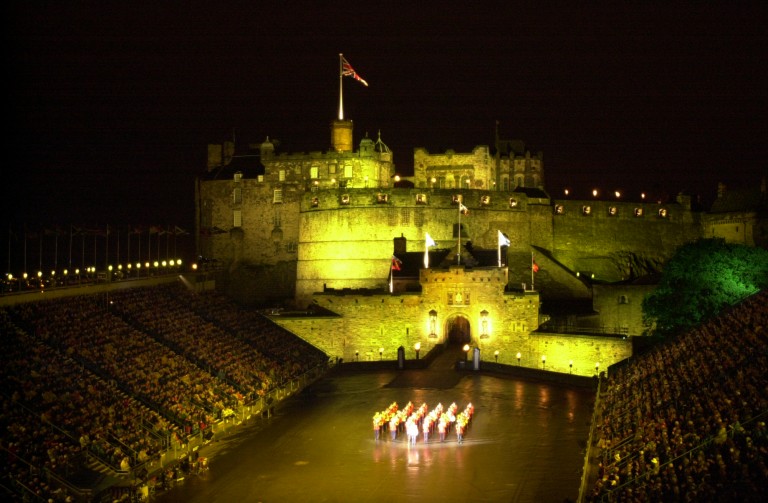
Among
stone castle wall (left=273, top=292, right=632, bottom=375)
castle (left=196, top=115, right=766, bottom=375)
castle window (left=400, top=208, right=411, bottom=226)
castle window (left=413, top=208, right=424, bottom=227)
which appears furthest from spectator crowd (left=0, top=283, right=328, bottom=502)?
castle window (left=413, top=208, right=424, bottom=227)

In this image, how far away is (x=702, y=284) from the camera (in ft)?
139

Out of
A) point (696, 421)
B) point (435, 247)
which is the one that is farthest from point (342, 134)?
point (696, 421)

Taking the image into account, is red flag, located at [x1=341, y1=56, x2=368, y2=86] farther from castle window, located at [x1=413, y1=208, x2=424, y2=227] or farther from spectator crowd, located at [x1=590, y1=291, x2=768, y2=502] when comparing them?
spectator crowd, located at [x1=590, y1=291, x2=768, y2=502]

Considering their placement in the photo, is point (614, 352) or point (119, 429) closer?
point (119, 429)

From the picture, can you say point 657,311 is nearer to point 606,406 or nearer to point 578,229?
point 606,406

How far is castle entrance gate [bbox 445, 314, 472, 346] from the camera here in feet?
165

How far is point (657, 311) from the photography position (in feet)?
141

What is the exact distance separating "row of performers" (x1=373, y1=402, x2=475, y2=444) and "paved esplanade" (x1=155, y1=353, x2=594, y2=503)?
33cm

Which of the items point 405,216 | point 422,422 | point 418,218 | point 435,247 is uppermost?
point 405,216

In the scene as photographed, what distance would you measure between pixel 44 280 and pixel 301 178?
81.8 feet

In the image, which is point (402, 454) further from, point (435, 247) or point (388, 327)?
point (435, 247)

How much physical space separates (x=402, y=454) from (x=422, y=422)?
4.10 metres

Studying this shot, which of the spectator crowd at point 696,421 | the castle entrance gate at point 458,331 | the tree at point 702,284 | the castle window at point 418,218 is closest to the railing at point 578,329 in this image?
the tree at point 702,284

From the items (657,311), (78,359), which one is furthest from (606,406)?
(78,359)
